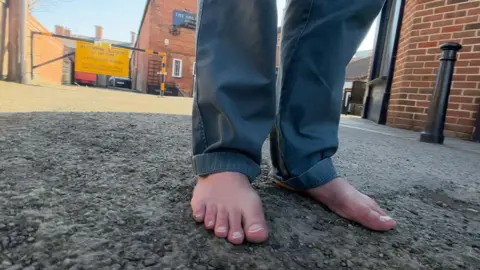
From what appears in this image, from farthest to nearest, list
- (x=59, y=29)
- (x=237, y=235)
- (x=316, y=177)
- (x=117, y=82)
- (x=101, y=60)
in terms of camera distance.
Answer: (x=59, y=29)
(x=117, y=82)
(x=101, y=60)
(x=316, y=177)
(x=237, y=235)

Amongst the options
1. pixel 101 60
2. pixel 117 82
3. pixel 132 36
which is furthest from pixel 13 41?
pixel 132 36

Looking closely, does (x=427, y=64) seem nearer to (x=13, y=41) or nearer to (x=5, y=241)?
(x=5, y=241)

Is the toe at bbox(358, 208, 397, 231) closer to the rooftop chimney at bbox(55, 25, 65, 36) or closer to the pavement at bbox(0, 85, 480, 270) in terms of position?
the pavement at bbox(0, 85, 480, 270)

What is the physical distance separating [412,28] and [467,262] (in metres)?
3.01

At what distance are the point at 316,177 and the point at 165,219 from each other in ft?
1.23

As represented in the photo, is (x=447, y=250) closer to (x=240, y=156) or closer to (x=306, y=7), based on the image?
(x=240, y=156)

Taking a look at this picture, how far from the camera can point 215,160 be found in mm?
646

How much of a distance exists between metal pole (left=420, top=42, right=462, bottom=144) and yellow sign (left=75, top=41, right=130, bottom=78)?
8.09 meters

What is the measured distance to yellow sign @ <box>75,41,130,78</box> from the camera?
8.33 metres

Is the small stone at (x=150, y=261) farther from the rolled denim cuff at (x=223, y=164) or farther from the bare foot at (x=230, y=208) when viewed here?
the rolled denim cuff at (x=223, y=164)

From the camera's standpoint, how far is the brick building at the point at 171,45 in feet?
48.4

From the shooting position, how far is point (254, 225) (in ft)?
1.75

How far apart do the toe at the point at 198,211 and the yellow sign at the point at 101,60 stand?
880 centimetres

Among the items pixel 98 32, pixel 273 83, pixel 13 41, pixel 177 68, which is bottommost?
pixel 273 83
